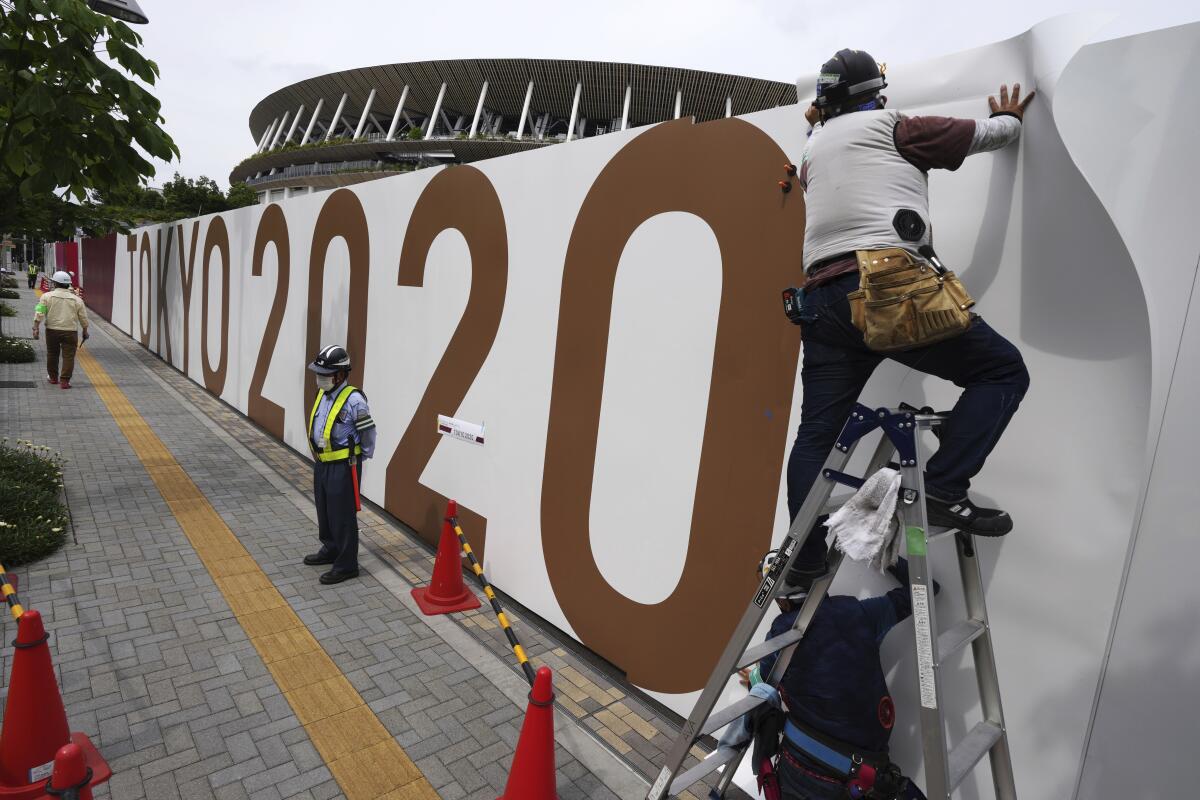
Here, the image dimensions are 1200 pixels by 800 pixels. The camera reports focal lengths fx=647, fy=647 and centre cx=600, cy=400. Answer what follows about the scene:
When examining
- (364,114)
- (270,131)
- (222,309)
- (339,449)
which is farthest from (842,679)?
(270,131)

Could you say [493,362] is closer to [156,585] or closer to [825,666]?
[156,585]

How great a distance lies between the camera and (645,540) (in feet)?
13.0

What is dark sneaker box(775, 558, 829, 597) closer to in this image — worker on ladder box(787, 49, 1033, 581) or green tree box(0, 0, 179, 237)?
worker on ladder box(787, 49, 1033, 581)

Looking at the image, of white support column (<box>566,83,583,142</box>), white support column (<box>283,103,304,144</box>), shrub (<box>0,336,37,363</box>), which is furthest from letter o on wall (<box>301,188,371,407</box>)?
white support column (<box>283,103,304,144</box>)

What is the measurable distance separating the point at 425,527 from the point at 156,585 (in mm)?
2105

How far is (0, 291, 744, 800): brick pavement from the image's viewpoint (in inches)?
124

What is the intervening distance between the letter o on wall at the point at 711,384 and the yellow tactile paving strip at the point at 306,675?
1.47 meters

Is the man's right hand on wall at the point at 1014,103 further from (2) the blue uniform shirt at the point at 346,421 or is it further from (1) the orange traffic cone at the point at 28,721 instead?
(2) the blue uniform shirt at the point at 346,421

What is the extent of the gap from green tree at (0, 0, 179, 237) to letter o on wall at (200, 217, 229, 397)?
20.5ft

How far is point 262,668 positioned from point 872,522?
3.66 meters

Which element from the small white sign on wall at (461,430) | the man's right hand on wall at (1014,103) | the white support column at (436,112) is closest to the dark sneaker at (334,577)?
the small white sign on wall at (461,430)

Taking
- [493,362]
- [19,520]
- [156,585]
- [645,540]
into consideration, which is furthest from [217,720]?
[19,520]

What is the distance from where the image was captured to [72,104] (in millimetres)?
4371

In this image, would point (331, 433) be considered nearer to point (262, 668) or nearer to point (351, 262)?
point (262, 668)
